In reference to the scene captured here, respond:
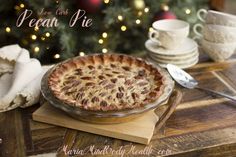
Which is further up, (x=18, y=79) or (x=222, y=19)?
(x=222, y=19)

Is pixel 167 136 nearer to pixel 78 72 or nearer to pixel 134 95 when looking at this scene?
pixel 134 95

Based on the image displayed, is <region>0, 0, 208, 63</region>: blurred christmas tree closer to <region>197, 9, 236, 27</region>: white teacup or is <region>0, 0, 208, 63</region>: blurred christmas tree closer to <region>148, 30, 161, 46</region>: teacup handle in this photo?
<region>148, 30, 161, 46</region>: teacup handle

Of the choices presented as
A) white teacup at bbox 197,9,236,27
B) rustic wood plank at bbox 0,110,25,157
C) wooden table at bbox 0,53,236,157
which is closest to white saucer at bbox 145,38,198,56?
white teacup at bbox 197,9,236,27

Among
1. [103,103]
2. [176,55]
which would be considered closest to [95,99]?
[103,103]

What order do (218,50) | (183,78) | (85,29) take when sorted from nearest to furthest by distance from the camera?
(183,78) → (218,50) → (85,29)

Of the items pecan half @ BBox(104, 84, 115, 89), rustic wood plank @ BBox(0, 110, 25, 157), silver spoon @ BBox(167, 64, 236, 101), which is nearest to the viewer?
A: rustic wood plank @ BBox(0, 110, 25, 157)

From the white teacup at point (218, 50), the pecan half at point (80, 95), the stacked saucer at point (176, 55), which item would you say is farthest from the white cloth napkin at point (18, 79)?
the white teacup at point (218, 50)

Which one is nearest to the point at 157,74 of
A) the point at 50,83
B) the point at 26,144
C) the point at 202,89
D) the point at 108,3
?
the point at 202,89
